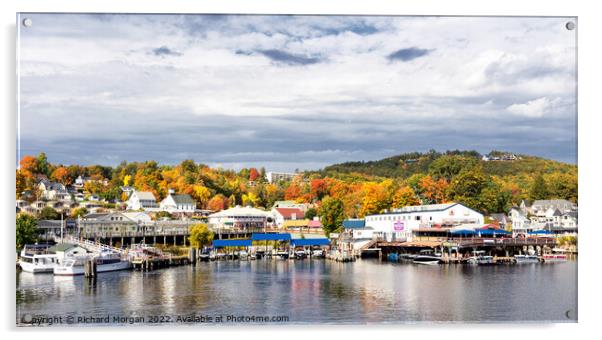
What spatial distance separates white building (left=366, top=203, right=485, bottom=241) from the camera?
1920 cm

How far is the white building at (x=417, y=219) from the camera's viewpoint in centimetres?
1920

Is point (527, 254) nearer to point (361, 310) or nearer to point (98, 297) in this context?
point (361, 310)

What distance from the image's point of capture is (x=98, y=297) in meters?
12.8

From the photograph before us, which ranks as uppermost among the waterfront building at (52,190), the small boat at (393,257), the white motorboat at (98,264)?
the waterfront building at (52,190)

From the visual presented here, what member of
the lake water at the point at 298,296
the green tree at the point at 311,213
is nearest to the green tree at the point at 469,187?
the lake water at the point at 298,296

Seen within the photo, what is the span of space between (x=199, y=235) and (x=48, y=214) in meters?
5.16

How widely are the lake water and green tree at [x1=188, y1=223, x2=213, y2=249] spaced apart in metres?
0.57

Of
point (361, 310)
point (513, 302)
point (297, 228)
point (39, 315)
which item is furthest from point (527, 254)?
point (39, 315)

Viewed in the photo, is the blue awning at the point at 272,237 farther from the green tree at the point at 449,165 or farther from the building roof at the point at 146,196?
the green tree at the point at 449,165

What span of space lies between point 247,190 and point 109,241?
10.5 feet

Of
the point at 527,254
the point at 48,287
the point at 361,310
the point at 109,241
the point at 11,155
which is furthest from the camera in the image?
the point at 527,254

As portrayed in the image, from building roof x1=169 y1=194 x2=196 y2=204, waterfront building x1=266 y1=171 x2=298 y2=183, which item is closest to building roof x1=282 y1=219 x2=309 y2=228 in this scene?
waterfront building x1=266 y1=171 x2=298 y2=183

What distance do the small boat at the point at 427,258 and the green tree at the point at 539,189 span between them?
519 cm

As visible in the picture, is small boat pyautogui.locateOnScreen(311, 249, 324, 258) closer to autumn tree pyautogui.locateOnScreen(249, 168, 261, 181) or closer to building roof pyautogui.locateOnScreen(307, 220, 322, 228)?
building roof pyautogui.locateOnScreen(307, 220, 322, 228)
